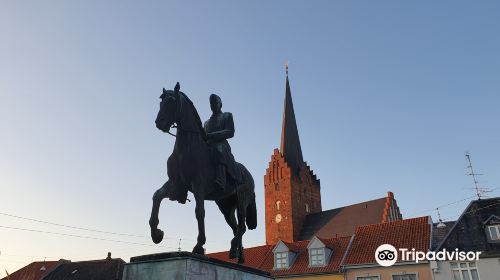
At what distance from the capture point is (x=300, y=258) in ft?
111

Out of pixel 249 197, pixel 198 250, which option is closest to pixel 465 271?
pixel 249 197

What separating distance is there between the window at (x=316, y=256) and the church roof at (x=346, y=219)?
72.8 ft

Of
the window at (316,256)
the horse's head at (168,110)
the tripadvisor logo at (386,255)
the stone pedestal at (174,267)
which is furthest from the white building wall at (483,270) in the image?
the horse's head at (168,110)

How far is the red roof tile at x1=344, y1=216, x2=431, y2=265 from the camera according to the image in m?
28.6

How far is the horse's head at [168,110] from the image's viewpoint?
6.54 meters

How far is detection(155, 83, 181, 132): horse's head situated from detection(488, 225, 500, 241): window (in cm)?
2606

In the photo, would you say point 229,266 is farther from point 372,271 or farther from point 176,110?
point 372,271

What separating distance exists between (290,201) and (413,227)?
109ft

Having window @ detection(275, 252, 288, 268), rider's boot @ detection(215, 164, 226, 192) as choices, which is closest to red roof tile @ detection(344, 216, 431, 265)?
window @ detection(275, 252, 288, 268)

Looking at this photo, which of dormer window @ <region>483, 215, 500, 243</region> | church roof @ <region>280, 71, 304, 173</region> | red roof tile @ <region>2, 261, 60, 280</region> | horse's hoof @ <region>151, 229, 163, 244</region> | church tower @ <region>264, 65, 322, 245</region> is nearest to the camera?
horse's hoof @ <region>151, 229, 163, 244</region>

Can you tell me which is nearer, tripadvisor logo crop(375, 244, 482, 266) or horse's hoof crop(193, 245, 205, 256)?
horse's hoof crop(193, 245, 205, 256)

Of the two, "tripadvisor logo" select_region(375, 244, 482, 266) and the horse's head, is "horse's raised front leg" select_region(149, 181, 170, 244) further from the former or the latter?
"tripadvisor logo" select_region(375, 244, 482, 266)

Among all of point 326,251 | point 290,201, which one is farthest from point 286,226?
point 326,251

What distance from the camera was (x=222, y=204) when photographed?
26.7 feet
